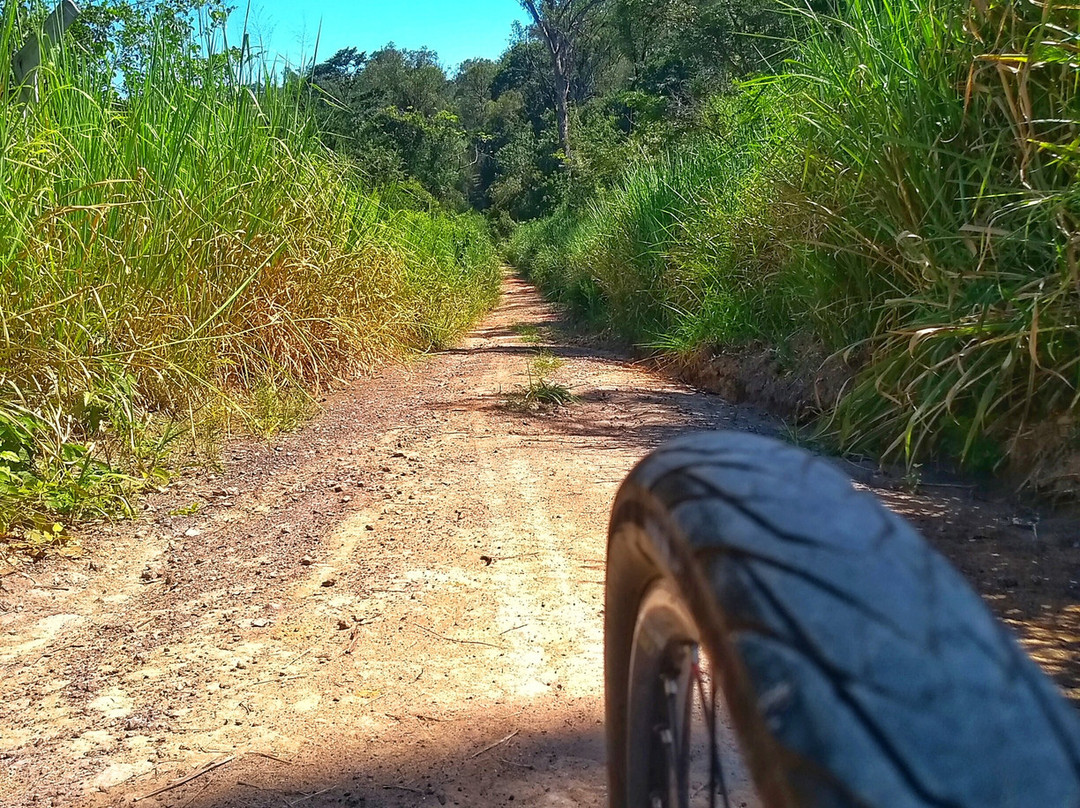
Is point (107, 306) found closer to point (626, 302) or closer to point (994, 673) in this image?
point (994, 673)

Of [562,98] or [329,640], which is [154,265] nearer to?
[329,640]

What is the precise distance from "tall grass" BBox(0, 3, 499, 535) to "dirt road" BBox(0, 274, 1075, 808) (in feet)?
1.26

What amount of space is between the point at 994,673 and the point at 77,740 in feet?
6.25

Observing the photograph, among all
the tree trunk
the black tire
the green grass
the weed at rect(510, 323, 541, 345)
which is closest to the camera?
the black tire

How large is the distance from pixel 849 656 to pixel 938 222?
3411mm

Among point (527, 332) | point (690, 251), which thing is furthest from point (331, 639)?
point (527, 332)

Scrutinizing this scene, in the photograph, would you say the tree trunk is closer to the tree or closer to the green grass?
the tree

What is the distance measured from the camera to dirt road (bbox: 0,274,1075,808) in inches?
67.7

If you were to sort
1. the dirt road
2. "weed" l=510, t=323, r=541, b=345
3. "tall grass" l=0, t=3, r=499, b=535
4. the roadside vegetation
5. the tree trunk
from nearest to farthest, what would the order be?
the dirt road, the roadside vegetation, "tall grass" l=0, t=3, r=499, b=535, "weed" l=510, t=323, r=541, b=345, the tree trunk

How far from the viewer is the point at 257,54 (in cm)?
601

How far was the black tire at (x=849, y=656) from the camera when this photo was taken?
49 cm

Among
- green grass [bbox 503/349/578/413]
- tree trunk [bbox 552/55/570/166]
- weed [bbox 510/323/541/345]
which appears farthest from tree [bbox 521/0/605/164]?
green grass [bbox 503/349/578/413]

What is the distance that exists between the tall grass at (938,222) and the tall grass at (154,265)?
2.91 m

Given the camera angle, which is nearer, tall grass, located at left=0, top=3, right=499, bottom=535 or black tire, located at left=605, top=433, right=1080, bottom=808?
black tire, located at left=605, top=433, right=1080, bottom=808
